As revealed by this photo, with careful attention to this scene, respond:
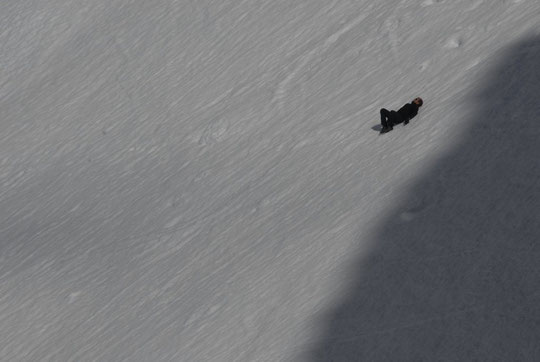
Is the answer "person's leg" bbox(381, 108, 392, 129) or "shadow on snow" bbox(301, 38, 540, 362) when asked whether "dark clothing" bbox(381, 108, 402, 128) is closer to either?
"person's leg" bbox(381, 108, 392, 129)

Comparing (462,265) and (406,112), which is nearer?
(462,265)

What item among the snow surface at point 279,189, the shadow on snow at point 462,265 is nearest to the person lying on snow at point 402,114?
the snow surface at point 279,189

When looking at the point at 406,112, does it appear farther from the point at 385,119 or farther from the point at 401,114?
the point at 385,119

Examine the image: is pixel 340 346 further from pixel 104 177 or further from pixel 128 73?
pixel 128 73

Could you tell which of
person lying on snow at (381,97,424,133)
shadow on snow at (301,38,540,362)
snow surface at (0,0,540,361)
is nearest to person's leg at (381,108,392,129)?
person lying on snow at (381,97,424,133)

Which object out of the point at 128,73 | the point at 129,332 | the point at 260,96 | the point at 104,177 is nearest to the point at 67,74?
the point at 128,73

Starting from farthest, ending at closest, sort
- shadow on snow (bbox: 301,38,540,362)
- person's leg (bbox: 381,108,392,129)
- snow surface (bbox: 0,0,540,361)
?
1. person's leg (bbox: 381,108,392,129)
2. snow surface (bbox: 0,0,540,361)
3. shadow on snow (bbox: 301,38,540,362)

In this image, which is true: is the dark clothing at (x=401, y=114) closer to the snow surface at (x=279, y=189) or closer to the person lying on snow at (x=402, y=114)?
the person lying on snow at (x=402, y=114)

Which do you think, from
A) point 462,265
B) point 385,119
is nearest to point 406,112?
point 385,119
